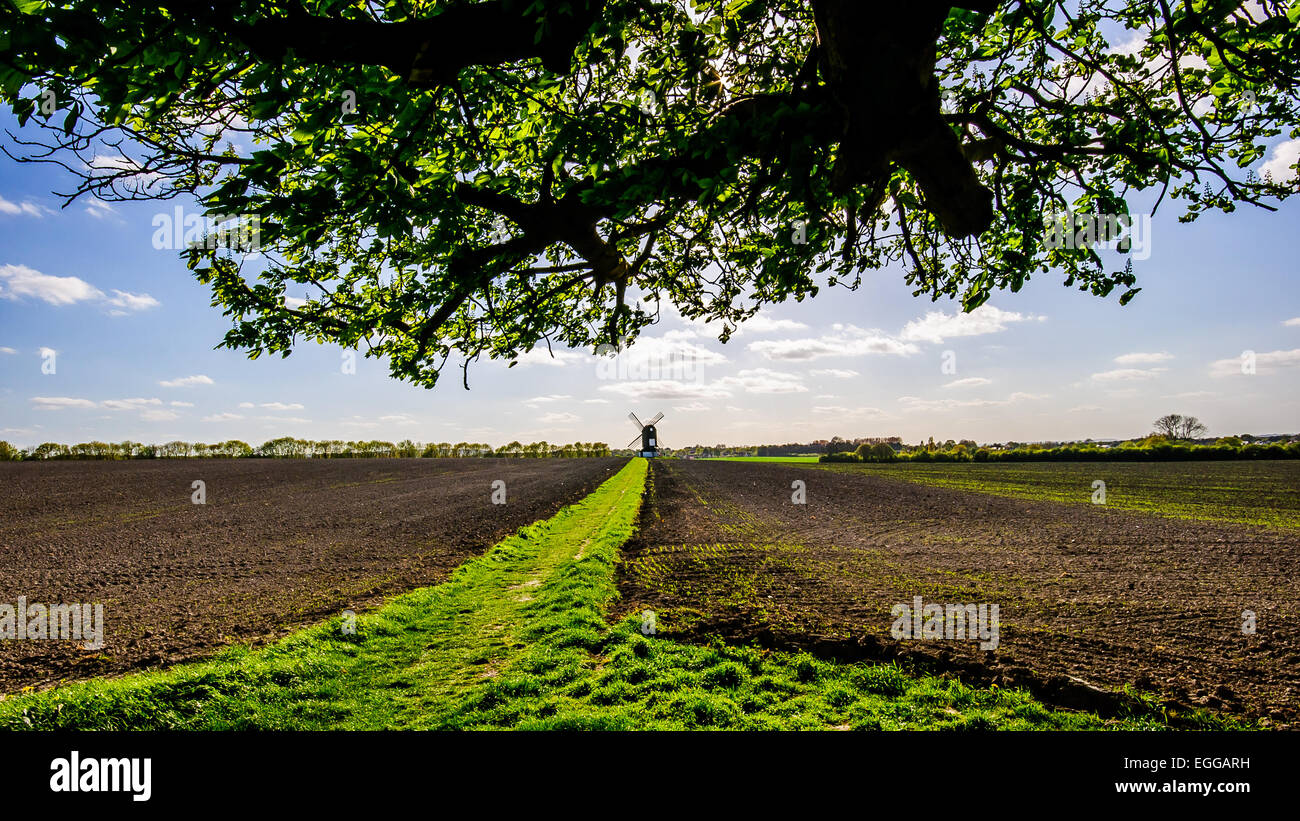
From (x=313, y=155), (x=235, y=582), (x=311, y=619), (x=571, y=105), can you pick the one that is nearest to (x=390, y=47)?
(x=313, y=155)

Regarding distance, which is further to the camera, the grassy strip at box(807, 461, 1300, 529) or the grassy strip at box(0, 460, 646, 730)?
the grassy strip at box(807, 461, 1300, 529)

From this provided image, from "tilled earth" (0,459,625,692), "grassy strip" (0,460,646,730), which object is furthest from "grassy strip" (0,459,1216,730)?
"tilled earth" (0,459,625,692)

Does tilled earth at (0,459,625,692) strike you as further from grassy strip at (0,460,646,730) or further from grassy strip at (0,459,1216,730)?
grassy strip at (0,459,1216,730)

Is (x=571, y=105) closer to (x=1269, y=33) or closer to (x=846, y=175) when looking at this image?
(x=846, y=175)

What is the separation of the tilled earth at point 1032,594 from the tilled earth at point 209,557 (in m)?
6.26

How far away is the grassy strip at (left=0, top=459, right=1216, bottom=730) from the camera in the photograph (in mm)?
5445

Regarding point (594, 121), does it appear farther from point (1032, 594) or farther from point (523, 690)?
point (1032, 594)

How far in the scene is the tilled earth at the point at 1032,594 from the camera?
6.48 m

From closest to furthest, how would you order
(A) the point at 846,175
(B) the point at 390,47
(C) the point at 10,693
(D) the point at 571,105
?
(B) the point at 390,47
(A) the point at 846,175
(D) the point at 571,105
(C) the point at 10,693

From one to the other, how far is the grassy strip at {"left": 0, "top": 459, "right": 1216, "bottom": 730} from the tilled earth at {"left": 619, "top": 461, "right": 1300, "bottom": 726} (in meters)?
0.89

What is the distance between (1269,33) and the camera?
471cm

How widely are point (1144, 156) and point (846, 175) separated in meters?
3.61
